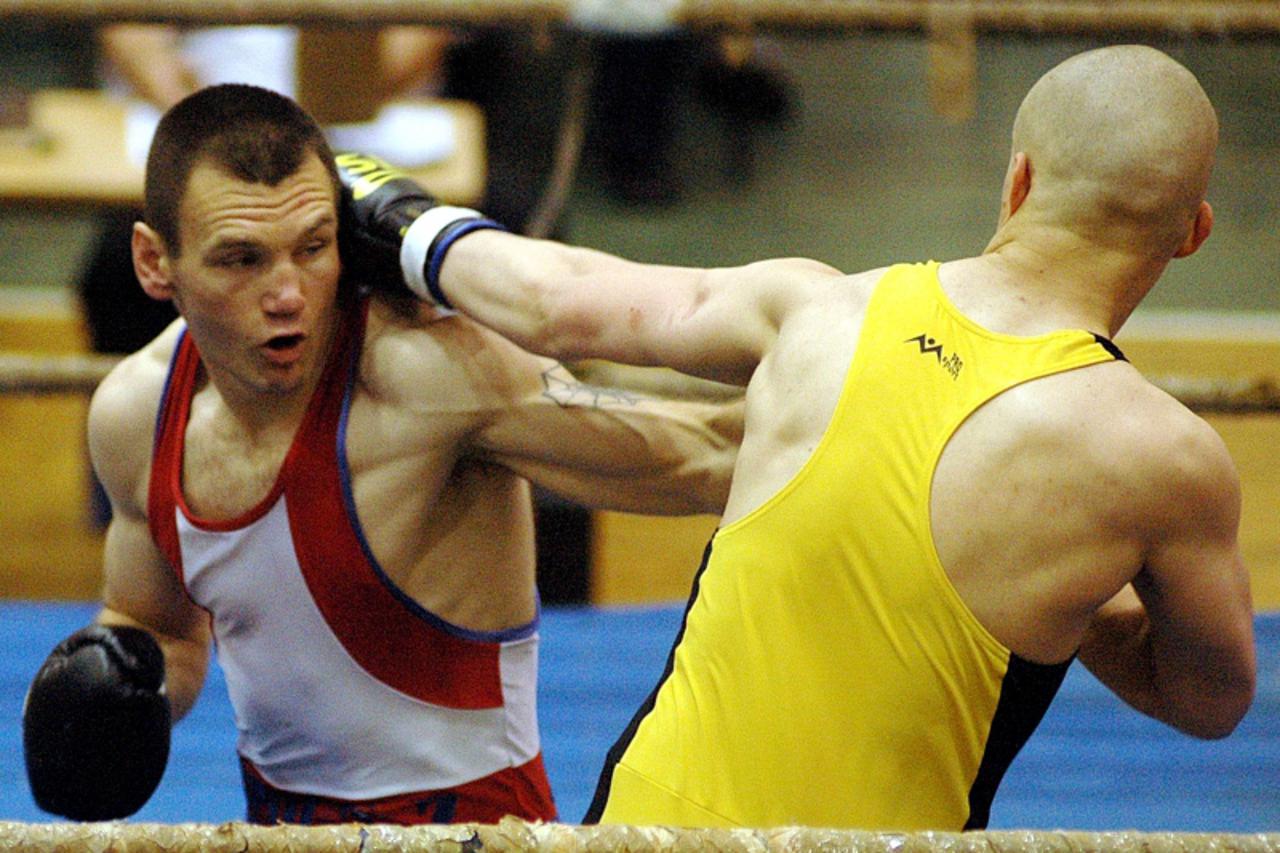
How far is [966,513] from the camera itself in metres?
1.37

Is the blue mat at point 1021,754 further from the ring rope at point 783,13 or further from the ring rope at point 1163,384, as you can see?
the ring rope at point 783,13

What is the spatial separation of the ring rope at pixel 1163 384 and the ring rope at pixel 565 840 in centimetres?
155

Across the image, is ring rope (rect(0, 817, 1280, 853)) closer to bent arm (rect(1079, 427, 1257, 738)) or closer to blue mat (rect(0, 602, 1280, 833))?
bent arm (rect(1079, 427, 1257, 738))

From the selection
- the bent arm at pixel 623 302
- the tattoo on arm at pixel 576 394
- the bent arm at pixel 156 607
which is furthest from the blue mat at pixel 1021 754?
the bent arm at pixel 623 302

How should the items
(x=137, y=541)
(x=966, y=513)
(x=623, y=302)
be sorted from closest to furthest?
(x=966, y=513) → (x=623, y=302) → (x=137, y=541)

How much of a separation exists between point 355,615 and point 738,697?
24.8 inches

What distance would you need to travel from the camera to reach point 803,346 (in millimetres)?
1459

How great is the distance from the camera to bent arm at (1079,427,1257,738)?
1.35m

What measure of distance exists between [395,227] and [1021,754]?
154 cm

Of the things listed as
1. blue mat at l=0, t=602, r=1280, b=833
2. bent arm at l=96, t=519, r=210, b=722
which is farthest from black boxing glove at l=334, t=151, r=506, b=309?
blue mat at l=0, t=602, r=1280, b=833

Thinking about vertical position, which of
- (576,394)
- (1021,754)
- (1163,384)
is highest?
(576,394)

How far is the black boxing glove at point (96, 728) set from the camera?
184 cm

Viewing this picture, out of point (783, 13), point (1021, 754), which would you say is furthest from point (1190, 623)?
point (783, 13)

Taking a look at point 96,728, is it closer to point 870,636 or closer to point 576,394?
point 576,394
